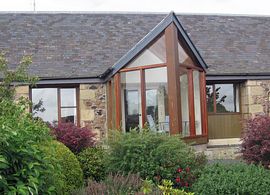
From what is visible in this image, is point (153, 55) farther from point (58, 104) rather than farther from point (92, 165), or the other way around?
point (92, 165)

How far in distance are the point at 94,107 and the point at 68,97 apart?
3.43 feet

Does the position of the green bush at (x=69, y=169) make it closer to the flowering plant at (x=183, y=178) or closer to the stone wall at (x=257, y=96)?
the flowering plant at (x=183, y=178)

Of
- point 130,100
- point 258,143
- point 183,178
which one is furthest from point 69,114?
point 258,143

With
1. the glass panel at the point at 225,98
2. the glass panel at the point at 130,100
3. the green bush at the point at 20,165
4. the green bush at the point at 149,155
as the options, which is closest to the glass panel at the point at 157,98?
the glass panel at the point at 130,100

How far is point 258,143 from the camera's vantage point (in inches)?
348

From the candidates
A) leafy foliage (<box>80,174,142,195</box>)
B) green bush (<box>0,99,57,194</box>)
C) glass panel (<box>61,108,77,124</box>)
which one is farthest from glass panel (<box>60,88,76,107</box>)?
green bush (<box>0,99,57,194</box>)

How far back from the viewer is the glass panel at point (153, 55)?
41.3ft

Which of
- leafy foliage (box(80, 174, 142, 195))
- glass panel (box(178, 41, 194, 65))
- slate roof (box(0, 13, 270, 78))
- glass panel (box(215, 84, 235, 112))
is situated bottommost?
leafy foliage (box(80, 174, 142, 195))

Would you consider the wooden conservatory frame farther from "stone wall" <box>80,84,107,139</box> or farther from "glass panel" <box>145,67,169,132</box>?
"stone wall" <box>80,84,107,139</box>

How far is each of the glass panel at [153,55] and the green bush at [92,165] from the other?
156 inches

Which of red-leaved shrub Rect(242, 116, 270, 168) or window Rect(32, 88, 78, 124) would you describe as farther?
window Rect(32, 88, 78, 124)

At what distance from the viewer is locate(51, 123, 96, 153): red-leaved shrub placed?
1050 centimetres

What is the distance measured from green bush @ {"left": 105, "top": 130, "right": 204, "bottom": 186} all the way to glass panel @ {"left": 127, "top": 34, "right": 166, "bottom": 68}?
13.5 ft

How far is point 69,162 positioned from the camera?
25.0 feet
